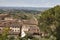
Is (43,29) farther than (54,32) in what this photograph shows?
Yes

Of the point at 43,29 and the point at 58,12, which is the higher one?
the point at 58,12

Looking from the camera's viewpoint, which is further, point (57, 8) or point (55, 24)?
point (57, 8)

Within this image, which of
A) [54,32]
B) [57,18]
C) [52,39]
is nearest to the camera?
[52,39]

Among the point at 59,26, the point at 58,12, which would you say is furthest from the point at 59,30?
the point at 58,12

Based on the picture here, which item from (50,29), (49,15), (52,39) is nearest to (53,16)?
(49,15)

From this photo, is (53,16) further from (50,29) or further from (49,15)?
(50,29)

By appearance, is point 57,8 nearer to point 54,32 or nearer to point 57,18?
point 57,18

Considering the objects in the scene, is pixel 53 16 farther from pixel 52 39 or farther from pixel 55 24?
pixel 52 39

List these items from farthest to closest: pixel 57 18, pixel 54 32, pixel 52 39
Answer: pixel 57 18
pixel 54 32
pixel 52 39
